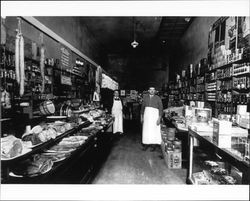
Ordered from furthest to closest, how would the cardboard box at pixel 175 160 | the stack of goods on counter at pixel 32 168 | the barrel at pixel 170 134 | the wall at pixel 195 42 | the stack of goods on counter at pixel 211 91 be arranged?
the wall at pixel 195 42 → the stack of goods on counter at pixel 211 91 → the barrel at pixel 170 134 → the cardboard box at pixel 175 160 → the stack of goods on counter at pixel 32 168

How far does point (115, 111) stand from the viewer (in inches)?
316

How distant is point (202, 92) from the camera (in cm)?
731

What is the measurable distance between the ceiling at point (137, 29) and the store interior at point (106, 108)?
46mm

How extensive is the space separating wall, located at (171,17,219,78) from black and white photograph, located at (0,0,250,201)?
2.3 inches

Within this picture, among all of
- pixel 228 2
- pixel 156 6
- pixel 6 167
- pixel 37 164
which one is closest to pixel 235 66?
pixel 228 2

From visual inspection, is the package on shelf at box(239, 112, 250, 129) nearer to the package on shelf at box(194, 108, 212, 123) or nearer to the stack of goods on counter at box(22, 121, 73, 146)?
the package on shelf at box(194, 108, 212, 123)

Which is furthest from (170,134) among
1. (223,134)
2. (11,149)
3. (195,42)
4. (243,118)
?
(195,42)

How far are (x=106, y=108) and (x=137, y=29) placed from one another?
165 inches

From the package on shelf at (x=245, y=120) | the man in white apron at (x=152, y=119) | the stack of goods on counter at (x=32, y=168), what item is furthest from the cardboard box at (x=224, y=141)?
the man in white apron at (x=152, y=119)

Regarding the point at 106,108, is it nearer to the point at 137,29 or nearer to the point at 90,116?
the point at 90,116

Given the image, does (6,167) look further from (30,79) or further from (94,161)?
(30,79)

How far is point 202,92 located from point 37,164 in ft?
20.1

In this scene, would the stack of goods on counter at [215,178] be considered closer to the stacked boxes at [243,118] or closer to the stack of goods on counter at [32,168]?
the stacked boxes at [243,118]

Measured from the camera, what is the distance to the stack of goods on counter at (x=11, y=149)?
1955 millimetres
